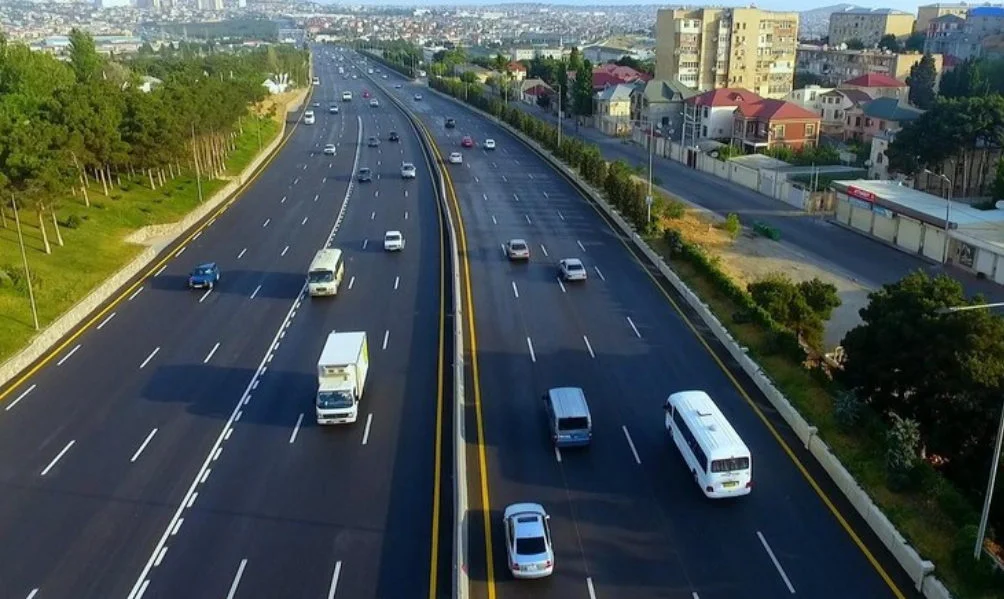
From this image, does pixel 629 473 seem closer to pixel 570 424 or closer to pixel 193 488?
pixel 570 424

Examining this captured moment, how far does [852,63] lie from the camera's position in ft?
529

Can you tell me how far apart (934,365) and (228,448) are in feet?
75.0

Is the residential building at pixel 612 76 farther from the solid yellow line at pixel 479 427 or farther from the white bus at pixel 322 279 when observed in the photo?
the white bus at pixel 322 279

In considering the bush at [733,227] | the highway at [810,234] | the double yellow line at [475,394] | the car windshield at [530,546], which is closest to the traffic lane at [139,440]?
the double yellow line at [475,394]

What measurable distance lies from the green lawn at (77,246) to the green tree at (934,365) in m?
33.5

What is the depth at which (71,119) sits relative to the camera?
53.8 metres

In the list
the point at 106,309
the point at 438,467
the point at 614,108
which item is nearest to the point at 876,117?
the point at 614,108

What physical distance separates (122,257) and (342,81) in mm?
148349

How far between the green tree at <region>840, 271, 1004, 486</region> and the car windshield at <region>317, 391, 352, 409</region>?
57.9 ft

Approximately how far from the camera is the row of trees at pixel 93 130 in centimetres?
4600

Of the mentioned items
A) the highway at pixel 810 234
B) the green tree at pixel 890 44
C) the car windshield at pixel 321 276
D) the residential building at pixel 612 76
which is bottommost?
the highway at pixel 810 234

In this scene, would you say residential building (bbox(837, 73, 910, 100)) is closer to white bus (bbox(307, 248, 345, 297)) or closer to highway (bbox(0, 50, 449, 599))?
highway (bbox(0, 50, 449, 599))

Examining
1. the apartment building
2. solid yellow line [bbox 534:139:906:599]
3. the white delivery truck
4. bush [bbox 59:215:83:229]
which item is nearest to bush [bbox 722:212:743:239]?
solid yellow line [bbox 534:139:906:599]

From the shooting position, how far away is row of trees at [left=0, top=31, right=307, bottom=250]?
46.0 meters
